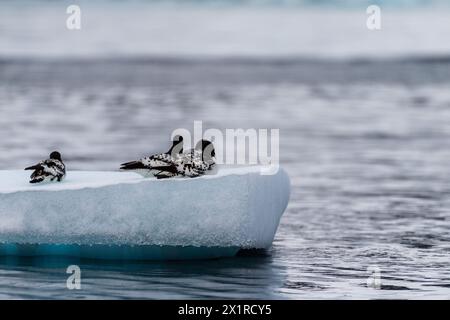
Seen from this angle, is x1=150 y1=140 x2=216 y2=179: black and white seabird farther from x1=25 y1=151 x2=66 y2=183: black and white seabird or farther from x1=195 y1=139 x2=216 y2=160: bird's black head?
x1=25 y1=151 x2=66 y2=183: black and white seabird

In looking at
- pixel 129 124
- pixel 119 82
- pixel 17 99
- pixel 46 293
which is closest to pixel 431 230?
pixel 46 293

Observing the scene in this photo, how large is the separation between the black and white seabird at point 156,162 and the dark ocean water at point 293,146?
0.91 m

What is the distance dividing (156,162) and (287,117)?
21.5m

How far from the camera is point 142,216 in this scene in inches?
→ 566

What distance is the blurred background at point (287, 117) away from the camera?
14.5m

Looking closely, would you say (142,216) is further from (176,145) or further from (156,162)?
(176,145)

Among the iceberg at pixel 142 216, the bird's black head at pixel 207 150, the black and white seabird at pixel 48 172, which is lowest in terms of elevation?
the iceberg at pixel 142 216

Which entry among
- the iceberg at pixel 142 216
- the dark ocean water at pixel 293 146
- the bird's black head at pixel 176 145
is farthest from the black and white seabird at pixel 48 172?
the bird's black head at pixel 176 145

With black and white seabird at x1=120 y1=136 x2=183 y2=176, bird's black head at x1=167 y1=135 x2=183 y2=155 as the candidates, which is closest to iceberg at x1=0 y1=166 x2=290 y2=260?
black and white seabird at x1=120 y1=136 x2=183 y2=176

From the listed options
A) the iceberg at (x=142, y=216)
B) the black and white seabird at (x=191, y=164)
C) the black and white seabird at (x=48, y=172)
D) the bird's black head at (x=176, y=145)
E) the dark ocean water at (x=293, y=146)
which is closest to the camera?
the dark ocean water at (x=293, y=146)

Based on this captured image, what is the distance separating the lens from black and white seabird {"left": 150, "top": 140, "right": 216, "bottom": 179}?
47.8 ft

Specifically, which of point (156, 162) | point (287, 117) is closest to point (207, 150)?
point (156, 162)

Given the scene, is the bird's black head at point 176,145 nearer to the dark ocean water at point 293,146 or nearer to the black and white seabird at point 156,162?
the black and white seabird at point 156,162
